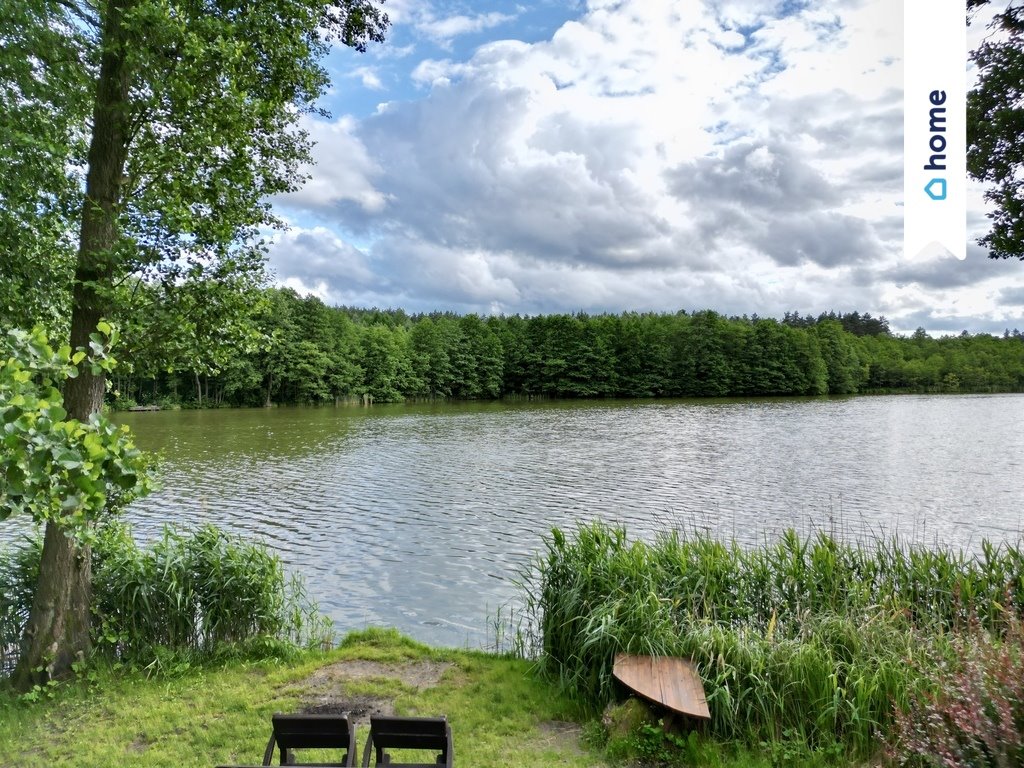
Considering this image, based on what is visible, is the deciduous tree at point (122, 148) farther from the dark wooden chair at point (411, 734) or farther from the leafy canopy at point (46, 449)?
the dark wooden chair at point (411, 734)

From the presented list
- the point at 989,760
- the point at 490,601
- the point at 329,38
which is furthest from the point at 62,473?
the point at 490,601

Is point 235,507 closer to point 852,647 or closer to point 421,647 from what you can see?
point 421,647

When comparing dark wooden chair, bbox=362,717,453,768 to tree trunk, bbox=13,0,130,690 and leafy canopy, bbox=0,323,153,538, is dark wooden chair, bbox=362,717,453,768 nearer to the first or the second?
leafy canopy, bbox=0,323,153,538

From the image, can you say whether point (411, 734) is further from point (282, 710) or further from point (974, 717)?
point (974, 717)

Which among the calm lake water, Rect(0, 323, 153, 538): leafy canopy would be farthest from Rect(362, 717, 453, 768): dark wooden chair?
the calm lake water

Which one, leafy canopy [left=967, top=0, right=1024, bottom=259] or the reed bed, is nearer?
the reed bed

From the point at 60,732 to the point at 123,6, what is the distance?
7119 mm

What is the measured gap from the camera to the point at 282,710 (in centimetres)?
627

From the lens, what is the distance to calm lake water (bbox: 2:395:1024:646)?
42.5ft

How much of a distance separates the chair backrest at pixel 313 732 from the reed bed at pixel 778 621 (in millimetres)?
2733

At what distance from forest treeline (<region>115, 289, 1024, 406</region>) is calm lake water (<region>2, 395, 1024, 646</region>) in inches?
1366

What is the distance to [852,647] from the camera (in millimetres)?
→ 6246

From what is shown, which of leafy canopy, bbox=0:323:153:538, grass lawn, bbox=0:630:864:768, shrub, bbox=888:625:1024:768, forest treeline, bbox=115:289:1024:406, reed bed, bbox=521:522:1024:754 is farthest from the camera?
forest treeline, bbox=115:289:1024:406

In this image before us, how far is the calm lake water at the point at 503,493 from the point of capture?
510 inches
